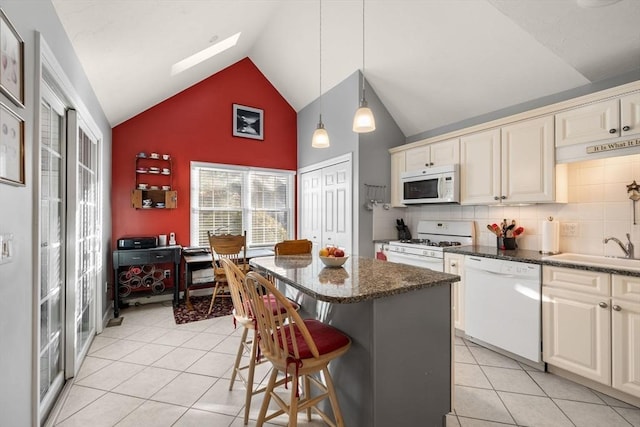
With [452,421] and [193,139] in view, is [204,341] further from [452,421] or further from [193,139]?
[193,139]

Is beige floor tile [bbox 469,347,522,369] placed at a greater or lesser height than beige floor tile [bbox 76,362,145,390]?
lesser

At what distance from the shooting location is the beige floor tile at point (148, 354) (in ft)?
8.34

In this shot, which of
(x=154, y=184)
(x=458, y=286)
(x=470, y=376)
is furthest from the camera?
(x=154, y=184)

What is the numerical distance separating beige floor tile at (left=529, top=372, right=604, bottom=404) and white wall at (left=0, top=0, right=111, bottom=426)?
10.1 ft

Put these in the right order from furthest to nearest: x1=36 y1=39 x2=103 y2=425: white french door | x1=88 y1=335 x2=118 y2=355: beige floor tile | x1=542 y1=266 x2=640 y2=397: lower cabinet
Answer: x1=88 y1=335 x2=118 y2=355: beige floor tile → x1=542 y1=266 x2=640 y2=397: lower cabinet → x1=36 y1=39 x2=103 y2=425: white french door

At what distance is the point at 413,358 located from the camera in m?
1.55

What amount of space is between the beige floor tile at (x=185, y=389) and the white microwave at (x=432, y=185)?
2.91 meters

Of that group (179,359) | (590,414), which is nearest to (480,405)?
(590,414)

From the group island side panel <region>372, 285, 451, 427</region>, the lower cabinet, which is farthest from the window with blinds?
the lower cabinet

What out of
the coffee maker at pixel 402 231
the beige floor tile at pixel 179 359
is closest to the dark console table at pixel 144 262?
the beige floor tile at pixel 179 359

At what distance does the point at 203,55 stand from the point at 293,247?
266cm

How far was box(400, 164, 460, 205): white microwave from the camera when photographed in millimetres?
3324

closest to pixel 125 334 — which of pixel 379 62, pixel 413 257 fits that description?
pixel 413 257

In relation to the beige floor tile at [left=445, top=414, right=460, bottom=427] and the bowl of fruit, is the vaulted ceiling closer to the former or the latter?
the bowl of fruit
